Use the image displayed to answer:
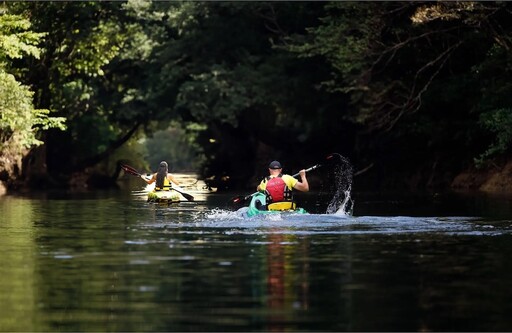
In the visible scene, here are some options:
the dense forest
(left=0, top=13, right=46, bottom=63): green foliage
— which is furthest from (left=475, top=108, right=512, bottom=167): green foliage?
(left=0, top=13, right=46, bottom=63): green foliage

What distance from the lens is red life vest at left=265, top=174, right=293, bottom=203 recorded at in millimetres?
34625

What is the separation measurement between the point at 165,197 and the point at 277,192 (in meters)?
11.8

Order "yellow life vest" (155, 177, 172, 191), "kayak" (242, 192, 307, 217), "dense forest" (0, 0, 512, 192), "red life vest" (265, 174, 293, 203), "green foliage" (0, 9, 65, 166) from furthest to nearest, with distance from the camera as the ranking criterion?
1. "dense forest" (0, 0, 512, 192)
2. "green foliage" (0, 9, 65, 166)
3. "yellow life vest" (155, 177, 172, 191)
4. "red life vest" (265, 174, 293, 203)
5. "kayak" (242, 192, 307, 217)

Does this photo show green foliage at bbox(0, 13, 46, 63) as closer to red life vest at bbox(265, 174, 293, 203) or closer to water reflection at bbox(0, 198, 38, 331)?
water reflection at bbox(0, 198, 38, 331)

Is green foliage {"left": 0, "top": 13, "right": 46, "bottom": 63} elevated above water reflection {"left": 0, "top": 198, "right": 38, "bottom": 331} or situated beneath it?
elevated above

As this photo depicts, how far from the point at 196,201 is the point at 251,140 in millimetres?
27989

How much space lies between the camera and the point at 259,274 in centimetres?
2014

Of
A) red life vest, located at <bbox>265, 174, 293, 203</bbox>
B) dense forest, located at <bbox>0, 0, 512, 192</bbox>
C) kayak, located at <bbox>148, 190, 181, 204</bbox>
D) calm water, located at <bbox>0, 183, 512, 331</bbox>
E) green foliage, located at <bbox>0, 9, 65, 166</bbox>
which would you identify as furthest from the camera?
dense forest, located at <bbox>0, 0, 512, 192</bbox>

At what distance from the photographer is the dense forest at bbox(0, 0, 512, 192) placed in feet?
185

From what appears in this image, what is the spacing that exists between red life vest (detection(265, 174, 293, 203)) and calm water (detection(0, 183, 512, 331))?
0.82m

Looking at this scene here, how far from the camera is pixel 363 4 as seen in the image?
56438mm

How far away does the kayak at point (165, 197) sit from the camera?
45.8 m

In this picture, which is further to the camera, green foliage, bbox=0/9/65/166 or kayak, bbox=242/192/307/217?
green foliage, bbox=0/9/65/166

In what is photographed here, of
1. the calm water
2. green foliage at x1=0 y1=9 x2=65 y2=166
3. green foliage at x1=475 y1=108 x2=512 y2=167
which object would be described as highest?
green foliage at x1=0 y1=9 x2=65 y2=166
